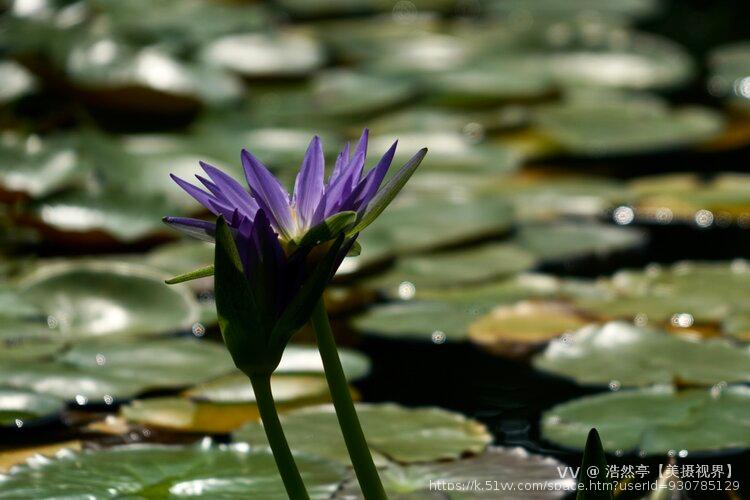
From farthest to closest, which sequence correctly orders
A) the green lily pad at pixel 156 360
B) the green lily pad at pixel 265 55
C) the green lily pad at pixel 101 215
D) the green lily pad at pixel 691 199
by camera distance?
the green lily pad at pixel 265 55
the green lily pad at pixel 691 199
the green lily pad at pixel 101 215
the green lily pad at pixel 156 360

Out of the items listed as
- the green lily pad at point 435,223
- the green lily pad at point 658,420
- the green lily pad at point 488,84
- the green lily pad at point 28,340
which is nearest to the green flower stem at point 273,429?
the green lily pad at point 658,420

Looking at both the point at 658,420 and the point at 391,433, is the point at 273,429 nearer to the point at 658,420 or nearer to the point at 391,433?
the point at 391,433

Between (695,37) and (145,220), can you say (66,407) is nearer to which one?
(145,220)

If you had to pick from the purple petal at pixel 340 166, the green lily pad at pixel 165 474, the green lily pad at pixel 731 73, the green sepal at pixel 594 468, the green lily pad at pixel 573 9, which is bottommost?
the green sepal at pixel 594 468

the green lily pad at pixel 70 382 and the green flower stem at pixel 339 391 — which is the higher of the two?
the green lily pad at pixel 70 382

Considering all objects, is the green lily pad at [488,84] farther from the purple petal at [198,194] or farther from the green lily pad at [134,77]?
the purple petal at [198,194]

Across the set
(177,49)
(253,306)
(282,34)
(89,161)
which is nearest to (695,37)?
(282,34)

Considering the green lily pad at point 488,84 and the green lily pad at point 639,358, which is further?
the green lily pad at point 488,84

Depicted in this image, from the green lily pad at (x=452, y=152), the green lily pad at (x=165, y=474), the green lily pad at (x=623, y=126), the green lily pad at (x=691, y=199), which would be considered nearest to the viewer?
the green lily pad at (x=165, y=474)
